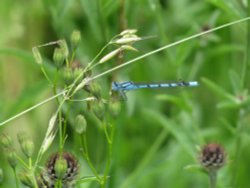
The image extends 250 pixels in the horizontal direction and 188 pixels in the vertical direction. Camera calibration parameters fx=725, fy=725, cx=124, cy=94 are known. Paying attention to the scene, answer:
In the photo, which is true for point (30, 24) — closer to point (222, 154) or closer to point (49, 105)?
point (49, 105)

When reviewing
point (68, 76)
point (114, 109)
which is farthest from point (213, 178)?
point (68, 76)

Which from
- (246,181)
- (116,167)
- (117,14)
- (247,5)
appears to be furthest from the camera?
(246,181)

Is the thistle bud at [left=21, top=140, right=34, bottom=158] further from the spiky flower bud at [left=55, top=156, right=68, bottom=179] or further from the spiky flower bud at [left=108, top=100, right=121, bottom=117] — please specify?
the spiky flower bud at [left=108, top=100, right=121, bottom=117]

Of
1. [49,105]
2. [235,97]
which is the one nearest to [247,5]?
[235,97]

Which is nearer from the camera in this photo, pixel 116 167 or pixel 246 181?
pixel 116 167

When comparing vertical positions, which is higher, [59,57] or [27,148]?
[59,57]

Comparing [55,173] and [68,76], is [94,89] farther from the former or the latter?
[55,173]

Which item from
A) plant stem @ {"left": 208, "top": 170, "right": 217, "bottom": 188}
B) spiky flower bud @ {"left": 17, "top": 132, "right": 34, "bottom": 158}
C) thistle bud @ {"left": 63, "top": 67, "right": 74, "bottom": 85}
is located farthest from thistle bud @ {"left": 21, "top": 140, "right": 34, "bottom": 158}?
plant stem @ {"left": 208, "top": 170, "right": 217, "bottom": 188}
